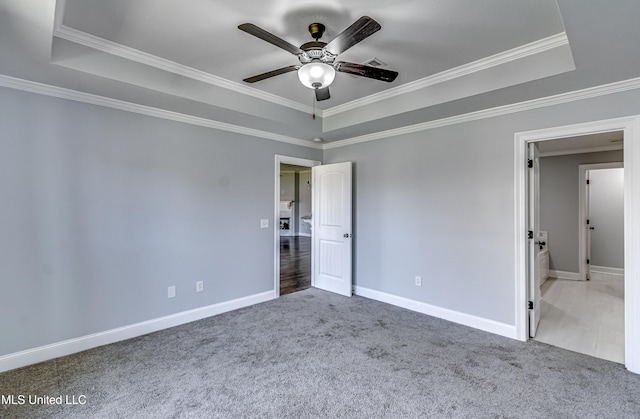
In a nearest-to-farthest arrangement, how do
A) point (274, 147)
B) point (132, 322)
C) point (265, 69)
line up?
point (265, 69) → point (132, 322) → point (274, 147)

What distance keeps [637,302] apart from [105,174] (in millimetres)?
4958

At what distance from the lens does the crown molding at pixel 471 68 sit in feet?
7.59

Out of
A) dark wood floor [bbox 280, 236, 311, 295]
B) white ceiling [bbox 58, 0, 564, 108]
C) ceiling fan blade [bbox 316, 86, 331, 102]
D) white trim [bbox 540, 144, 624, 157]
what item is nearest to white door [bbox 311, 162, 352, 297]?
dark wood floor [bbox 280, 236, 311, 295]

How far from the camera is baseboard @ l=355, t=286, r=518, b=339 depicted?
311 centimetres

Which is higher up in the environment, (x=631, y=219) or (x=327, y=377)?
(x=631, y=219)

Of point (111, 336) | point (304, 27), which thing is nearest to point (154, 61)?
point (304, 27)

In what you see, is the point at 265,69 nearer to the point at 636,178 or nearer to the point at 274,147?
the point at 274,147

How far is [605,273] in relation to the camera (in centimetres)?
580

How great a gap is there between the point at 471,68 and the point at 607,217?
18.4ft

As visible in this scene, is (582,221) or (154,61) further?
(582,221)

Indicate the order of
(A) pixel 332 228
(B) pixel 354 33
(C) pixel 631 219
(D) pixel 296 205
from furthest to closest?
(D) pixel 296 205 → (A) pixel 332 228 → (C) pixel 631 219 → (B) pixel 354 33

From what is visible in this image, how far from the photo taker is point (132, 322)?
3.06m

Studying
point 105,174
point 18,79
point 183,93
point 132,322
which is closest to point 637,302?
point 183,93

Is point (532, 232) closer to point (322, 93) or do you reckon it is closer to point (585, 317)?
point (585, 317)
